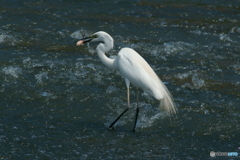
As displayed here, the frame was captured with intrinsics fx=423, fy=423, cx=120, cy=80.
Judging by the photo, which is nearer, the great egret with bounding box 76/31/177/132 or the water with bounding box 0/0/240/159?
the water with bounding box 0/0/240/159

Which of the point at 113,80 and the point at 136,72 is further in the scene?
the point at 113,80

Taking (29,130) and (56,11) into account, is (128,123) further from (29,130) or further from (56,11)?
(56,11)

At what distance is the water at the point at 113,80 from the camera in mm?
5266

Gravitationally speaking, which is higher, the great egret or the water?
the great egret

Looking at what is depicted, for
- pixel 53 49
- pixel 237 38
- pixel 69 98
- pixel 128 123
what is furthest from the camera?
pixel 237 38

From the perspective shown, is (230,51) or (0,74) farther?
(230,51)

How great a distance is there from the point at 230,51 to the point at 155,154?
4.19 meters

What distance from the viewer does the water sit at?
527 centimetres

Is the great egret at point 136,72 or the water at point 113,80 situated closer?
the water at point 113,80

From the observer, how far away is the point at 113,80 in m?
7.24

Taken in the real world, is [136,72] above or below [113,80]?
above

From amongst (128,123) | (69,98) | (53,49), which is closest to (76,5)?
(53,49)

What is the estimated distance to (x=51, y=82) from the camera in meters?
6.98

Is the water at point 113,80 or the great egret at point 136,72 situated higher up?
the great egret at point 136,72
